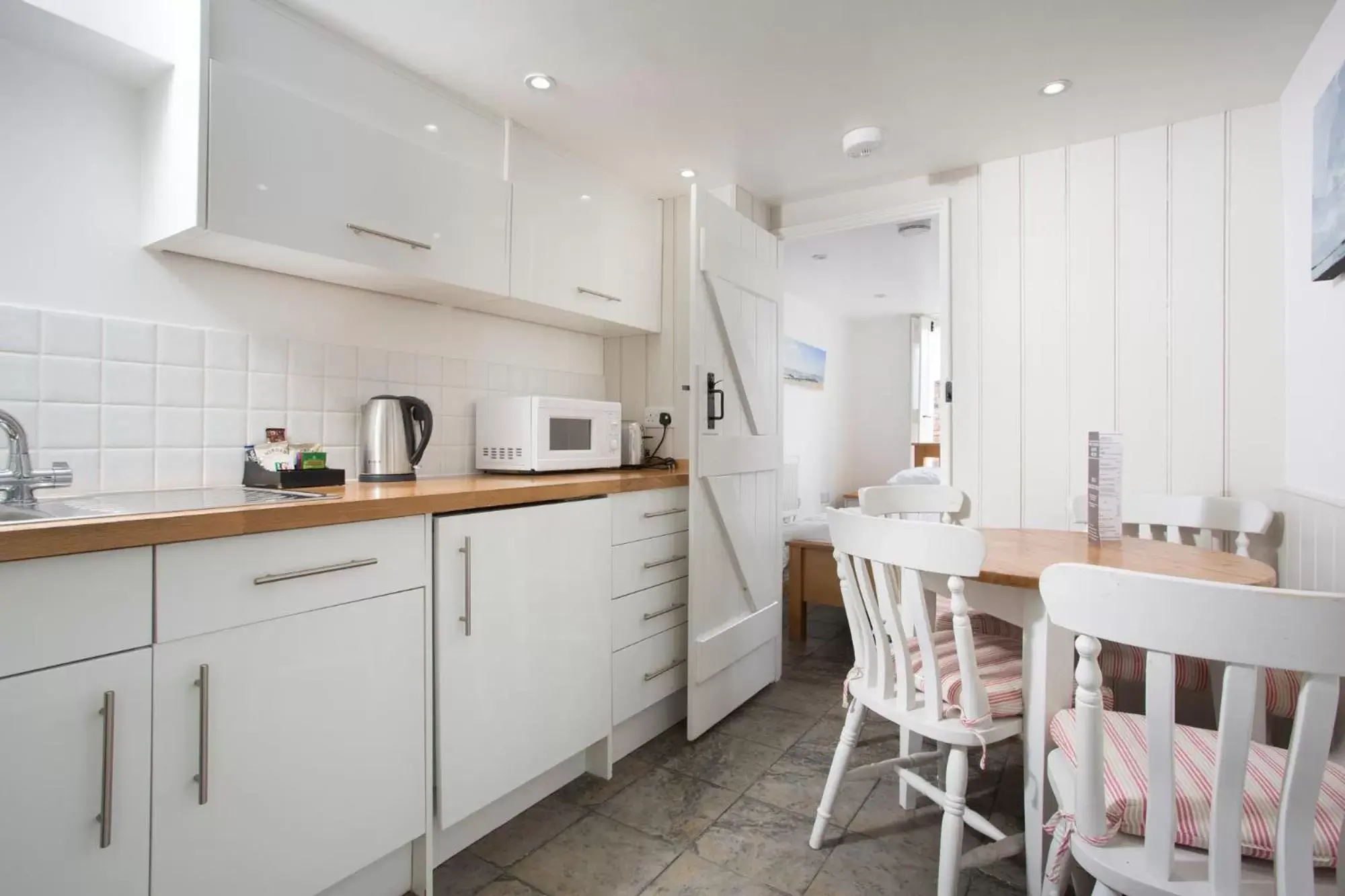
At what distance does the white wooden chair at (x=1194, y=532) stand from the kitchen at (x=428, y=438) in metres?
0.17

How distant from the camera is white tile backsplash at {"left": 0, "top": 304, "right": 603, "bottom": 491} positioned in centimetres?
144

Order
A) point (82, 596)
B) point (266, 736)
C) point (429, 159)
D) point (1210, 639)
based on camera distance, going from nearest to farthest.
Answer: point (1210, 639) < point (82, 596) < point (266, 736) < point (429, 159)

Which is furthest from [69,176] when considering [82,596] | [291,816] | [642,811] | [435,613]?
[642,811]

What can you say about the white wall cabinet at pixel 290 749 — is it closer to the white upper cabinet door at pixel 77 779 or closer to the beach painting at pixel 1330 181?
the white upper cabinet door at pixel 77 779

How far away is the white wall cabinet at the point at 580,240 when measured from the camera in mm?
2234

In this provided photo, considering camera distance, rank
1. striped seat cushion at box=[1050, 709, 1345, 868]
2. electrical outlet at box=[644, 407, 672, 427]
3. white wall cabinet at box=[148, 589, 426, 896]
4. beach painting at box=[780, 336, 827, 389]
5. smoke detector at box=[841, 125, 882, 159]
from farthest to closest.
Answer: beach painting at box=[780, 336, 827, 389] < electrical outlet at box=[644, 407, 672, 427] < smoke detector at box=[841, 125, 882, 159] < white wall cabinet at box=[148, 589, 426, 896] < striped seat cushion at box=[1050, 709, 1345, 868]

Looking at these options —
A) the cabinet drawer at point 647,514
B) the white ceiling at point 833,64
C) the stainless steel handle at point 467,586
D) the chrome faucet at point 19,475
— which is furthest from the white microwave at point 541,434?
the chrome faucet at point 19,475

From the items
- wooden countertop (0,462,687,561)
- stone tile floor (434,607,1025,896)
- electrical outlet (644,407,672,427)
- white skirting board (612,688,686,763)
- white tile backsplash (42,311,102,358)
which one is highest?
white tile backsplash (42,311,102,358)

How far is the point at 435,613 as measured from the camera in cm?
153

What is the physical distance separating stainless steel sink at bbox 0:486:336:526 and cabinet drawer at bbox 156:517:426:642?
0.08 m

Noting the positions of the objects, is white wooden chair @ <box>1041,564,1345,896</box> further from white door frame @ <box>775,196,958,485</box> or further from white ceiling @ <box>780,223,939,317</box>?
white ceiling @ <box>780,223,939,317</box>

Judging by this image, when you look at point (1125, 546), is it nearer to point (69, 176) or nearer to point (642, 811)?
point (642, 811)

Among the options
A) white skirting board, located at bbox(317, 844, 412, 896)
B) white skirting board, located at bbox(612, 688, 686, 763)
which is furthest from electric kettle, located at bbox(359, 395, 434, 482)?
white skirting board, located at bbox(612, 688, 686, 763)

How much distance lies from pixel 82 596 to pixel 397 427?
1021 millimetres
